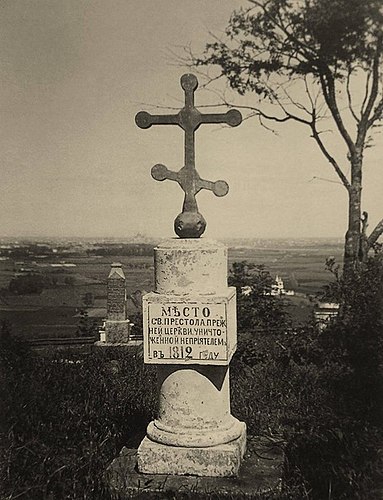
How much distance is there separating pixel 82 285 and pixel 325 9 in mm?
6031

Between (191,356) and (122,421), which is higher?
(191,356)

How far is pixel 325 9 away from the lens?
10.4m

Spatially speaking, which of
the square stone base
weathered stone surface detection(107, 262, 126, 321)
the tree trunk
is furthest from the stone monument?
weathered stone surface detection(107, 262, 126, 321)

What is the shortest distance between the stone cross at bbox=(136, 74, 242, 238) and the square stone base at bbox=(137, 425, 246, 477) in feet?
4.58

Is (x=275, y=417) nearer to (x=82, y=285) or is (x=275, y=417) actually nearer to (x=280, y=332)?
(x=280, y=332)

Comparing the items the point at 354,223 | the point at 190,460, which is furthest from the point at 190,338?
the point at 354,223

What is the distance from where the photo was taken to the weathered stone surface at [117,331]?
11391mm

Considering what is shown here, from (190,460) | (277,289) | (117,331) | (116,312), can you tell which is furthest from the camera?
(116,312)

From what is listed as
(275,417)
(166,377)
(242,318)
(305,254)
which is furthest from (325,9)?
(166,377)

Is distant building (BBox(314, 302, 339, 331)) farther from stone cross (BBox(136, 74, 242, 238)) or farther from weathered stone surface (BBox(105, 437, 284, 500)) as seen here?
stone cross (BBox(136, 74, 242, 238))

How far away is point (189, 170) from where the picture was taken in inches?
179

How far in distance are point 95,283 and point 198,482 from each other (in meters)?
8.18

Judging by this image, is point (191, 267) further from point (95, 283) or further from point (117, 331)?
point (95, 283)

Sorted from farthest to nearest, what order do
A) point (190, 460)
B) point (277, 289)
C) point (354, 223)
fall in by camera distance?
point (354, 223) < point (277, 289) < point (190, 460)
